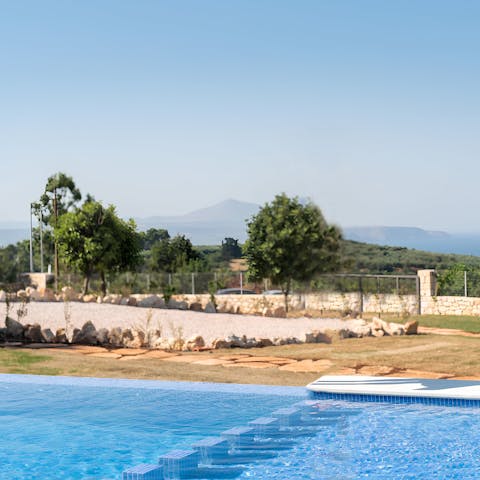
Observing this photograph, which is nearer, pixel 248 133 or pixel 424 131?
pixel 248 133

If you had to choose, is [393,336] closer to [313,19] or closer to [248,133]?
[313,19]

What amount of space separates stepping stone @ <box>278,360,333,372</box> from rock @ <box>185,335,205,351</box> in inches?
83.0

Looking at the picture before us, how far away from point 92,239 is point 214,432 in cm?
2111

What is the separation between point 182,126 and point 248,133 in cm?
316

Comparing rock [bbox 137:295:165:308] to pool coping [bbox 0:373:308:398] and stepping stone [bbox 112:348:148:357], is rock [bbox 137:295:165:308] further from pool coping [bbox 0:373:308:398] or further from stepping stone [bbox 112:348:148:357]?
pool coping [bbox 0:373:308:398]

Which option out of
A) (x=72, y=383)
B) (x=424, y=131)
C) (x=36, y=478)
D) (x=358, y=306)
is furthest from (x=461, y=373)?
(x=424, y=131)

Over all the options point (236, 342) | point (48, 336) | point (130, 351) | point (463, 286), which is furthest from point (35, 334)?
point (463, 286)

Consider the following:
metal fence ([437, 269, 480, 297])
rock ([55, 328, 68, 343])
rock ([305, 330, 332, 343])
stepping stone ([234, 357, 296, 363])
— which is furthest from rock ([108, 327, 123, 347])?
metal fence ([437, 269, 480, 297])

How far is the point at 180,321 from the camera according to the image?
57.0ft

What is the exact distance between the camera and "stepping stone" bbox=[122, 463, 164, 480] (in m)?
6.00

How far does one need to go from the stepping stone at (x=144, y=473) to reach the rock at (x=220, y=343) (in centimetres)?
698

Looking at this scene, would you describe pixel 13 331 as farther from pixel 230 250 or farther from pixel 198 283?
pixel 230 250

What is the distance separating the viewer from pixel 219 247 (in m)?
77.8

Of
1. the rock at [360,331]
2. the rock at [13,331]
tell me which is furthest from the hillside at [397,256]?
the rock at [13,331]
